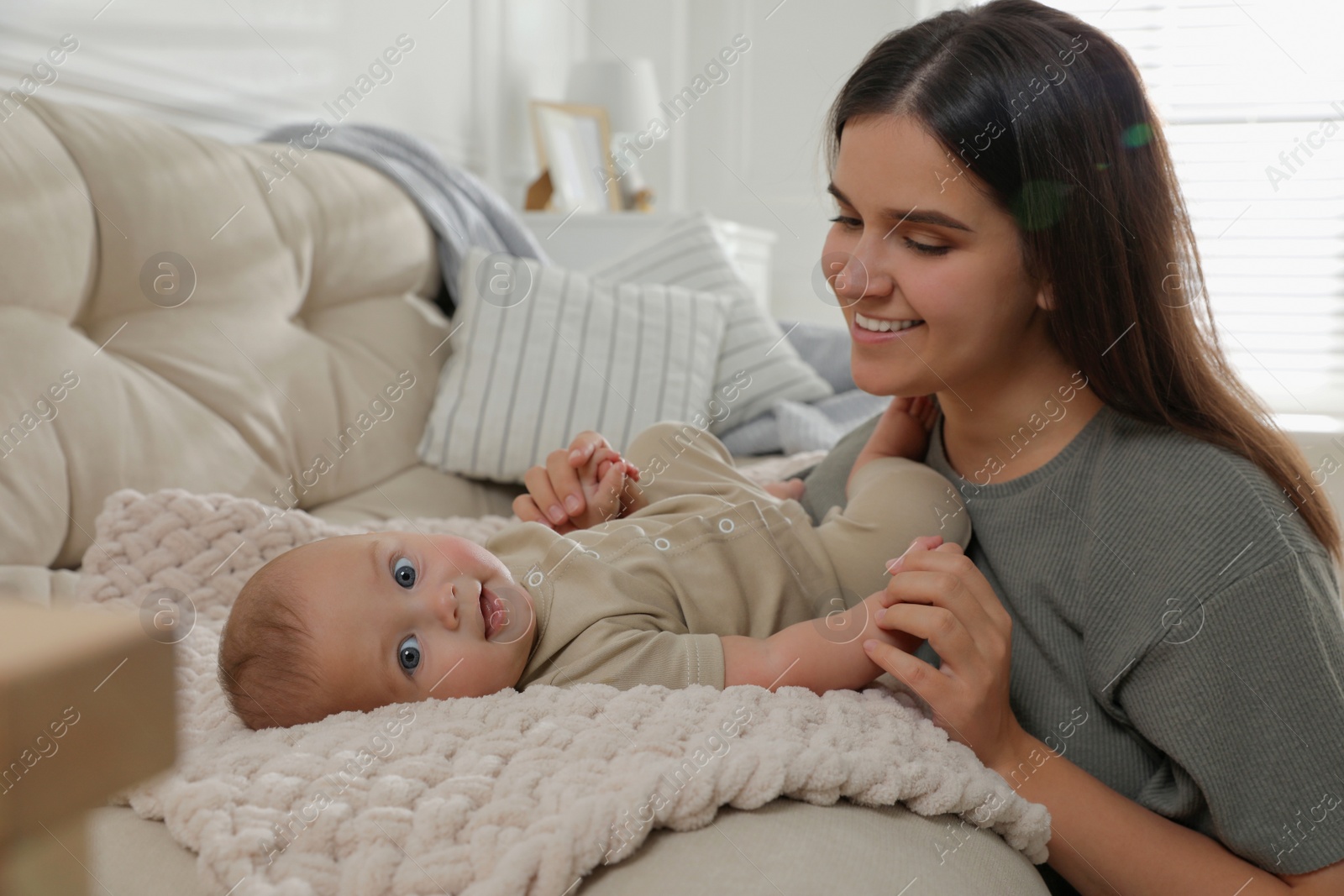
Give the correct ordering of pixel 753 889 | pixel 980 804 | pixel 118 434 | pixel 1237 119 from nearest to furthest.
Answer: pixel 753 889 < pixel 980 804 < pixel 118 434 < pixel 1237 119

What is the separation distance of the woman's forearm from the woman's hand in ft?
0.10

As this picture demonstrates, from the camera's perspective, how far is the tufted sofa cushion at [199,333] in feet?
3.59

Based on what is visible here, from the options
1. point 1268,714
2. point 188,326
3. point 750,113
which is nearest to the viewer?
point 1268,714

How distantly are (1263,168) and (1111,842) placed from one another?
10.1 feet

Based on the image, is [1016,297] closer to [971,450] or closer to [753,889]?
[971,450]

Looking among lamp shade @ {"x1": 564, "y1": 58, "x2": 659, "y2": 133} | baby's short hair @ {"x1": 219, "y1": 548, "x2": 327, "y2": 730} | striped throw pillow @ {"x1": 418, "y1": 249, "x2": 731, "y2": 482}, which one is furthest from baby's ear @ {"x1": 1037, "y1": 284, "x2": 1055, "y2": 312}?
lamp shade @ {"x1": 564, "y1": 58, "x2": 659, "y2": 133}

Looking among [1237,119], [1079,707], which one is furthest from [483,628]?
[1237,119]

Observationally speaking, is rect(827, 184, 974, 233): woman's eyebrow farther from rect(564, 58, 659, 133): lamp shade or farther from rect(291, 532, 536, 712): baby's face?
rect(564, 58, 659, 133): lamp shade

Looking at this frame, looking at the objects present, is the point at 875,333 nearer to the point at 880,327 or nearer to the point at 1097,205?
the point at 880,327

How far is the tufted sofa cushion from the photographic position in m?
1.09

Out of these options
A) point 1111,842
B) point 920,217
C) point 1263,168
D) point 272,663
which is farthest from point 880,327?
point 1263,168

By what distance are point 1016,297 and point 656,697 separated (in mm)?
476

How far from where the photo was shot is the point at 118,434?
116 centimetres

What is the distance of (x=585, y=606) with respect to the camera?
87 centimetres
